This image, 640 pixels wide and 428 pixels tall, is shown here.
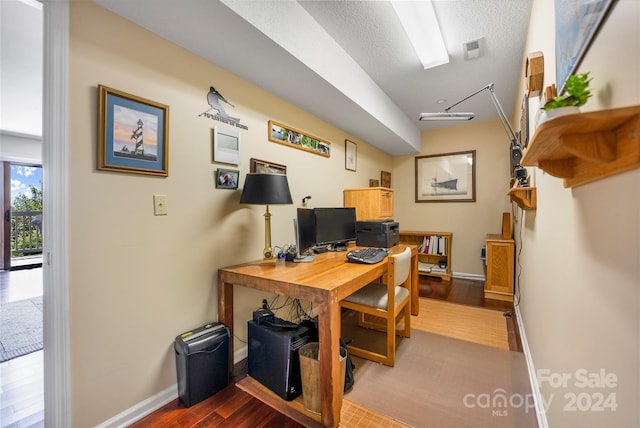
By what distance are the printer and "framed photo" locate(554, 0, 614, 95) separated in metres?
1.74

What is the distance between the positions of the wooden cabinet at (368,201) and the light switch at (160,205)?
2.22m

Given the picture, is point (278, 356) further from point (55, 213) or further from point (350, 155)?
point (350, 155)

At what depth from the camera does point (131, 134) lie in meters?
1.45

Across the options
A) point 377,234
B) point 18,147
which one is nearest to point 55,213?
point 377,234

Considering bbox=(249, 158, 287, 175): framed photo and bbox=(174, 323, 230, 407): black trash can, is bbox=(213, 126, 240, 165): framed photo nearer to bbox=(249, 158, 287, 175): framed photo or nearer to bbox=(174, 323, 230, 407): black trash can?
bbox=(249, 158, 287, 175): framed photo

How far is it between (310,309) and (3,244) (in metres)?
6.11

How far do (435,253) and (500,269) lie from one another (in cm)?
109

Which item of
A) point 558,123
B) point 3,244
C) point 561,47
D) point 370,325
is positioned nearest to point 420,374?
point 370,325

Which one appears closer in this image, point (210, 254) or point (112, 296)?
point (112, 296)

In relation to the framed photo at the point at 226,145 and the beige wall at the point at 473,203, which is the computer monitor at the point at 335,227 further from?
the beige wall at the point at 473,203

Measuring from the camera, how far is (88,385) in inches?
51.1

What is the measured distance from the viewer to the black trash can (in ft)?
4.99

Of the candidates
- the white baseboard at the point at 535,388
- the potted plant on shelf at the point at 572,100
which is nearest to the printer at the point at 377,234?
the white baseboard at the point at 535,388

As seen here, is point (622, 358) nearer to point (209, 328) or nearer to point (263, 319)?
point (263, 319)
